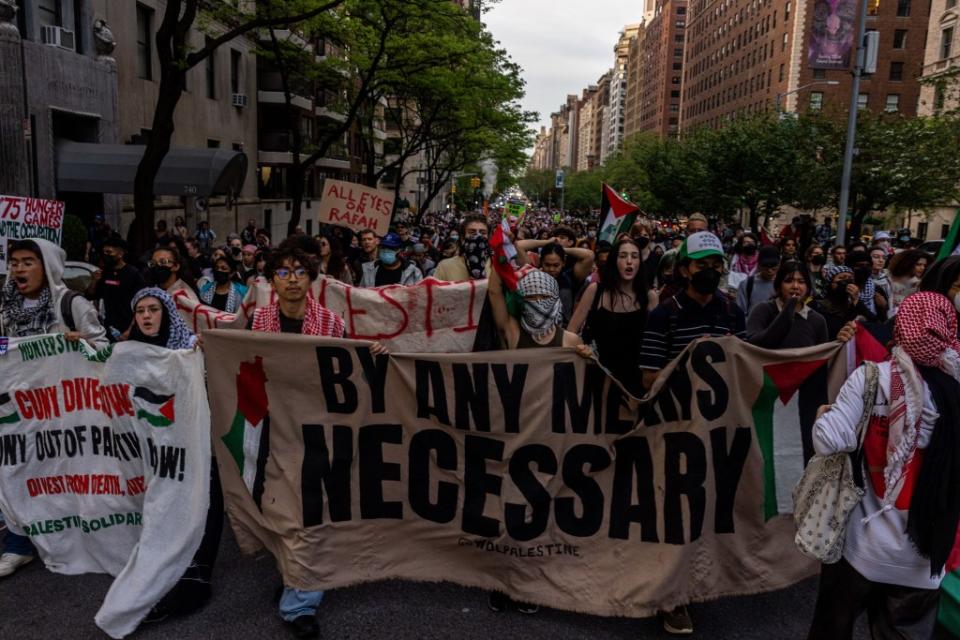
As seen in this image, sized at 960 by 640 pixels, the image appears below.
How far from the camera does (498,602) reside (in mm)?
4117

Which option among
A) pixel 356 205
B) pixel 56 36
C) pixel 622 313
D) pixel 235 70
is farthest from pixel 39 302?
pixel 235 70

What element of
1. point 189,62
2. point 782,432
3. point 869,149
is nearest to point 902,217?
point 869,149

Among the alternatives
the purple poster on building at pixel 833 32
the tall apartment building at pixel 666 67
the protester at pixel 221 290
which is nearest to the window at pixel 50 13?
the protester at pixel 221 290

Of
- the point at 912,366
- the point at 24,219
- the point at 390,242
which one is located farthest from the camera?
the point at 390,242

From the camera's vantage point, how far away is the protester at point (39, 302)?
4.73 m

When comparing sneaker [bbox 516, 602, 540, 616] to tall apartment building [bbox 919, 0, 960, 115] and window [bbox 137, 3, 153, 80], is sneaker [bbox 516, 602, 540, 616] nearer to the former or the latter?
window [bbox 137, 3, 153, 80]

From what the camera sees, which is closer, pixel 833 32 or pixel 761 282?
pixel 761 282

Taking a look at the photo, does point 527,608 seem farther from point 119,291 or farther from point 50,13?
point 50,13

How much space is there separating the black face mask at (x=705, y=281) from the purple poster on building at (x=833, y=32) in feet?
61.5

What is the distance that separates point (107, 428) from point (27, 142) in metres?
14.9

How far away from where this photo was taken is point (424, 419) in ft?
13.5

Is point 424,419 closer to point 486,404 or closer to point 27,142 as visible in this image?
point 486,404

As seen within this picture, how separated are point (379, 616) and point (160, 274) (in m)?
3.41

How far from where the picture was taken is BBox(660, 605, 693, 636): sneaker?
3871 mm
